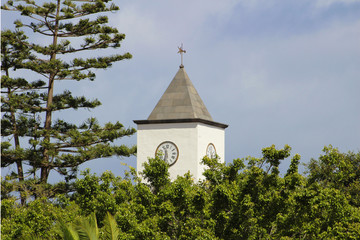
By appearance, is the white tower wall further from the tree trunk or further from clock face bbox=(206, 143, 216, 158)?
the tree trunk

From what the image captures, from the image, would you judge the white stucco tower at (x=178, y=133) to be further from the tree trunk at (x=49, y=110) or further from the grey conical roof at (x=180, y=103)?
the tree trunk at (x=49, y=110)

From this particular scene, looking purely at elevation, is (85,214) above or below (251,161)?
below

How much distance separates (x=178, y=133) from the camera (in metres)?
30.4

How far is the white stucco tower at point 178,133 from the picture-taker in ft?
98.7

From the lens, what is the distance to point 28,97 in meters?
31.7

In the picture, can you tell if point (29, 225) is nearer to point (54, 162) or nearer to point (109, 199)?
point (109, 199)

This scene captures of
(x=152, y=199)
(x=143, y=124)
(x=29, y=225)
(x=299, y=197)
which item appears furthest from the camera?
(x=143, y=124)

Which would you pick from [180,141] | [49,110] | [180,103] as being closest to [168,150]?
[180,141]

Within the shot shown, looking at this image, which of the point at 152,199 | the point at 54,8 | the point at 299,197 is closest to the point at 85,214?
the point at 152,199

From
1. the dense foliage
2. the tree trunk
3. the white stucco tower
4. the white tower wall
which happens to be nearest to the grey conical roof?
the white stucco tower

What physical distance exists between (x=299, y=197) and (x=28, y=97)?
19.0m

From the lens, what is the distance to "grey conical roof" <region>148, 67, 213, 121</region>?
30.6 m

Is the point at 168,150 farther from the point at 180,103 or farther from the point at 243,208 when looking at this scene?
the point at 243,208

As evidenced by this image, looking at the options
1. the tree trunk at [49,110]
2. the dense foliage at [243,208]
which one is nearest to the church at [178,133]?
the tree trunk at [49,110]
